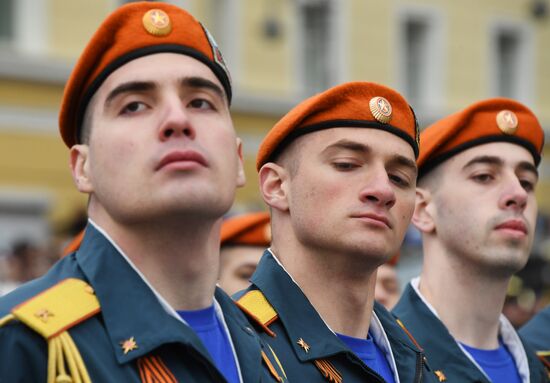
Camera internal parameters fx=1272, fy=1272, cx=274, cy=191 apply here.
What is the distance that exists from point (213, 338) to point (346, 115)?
1222 mm

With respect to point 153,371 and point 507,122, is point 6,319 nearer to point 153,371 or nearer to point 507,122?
point 153,371

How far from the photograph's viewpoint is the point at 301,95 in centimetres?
1744

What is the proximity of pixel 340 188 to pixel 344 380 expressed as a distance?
0.62 metres

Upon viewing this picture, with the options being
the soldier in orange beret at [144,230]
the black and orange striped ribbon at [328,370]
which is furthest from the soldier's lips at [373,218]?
the soldier in orange beret at [144,230]

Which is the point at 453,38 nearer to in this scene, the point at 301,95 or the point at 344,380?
the point at 301,95

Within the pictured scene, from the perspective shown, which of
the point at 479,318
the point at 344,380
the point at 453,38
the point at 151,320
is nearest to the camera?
the point at 151,320

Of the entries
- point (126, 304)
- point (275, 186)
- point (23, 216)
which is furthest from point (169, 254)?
point (23, 216)

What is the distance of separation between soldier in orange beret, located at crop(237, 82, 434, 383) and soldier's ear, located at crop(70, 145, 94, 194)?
85cm

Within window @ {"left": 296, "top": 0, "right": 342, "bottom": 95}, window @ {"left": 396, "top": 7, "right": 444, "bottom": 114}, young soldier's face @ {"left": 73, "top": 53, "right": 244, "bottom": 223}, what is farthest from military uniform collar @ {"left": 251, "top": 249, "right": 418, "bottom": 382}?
window @ {"left": 396, "top": 7, "right": 444, "bottom": 114}

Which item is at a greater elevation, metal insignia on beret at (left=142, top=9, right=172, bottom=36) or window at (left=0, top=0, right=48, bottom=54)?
metal insignia on beret at (left=142, top=9, right=172, bottom=36)

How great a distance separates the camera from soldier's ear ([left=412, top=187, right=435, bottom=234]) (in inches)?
203

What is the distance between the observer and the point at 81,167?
3.41 m

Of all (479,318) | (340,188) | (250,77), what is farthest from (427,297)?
(250,77)

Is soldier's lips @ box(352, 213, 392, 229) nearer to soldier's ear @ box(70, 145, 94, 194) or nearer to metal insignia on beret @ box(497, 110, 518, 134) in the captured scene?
soldier's ear @ box(70, 145, 94, 194)
